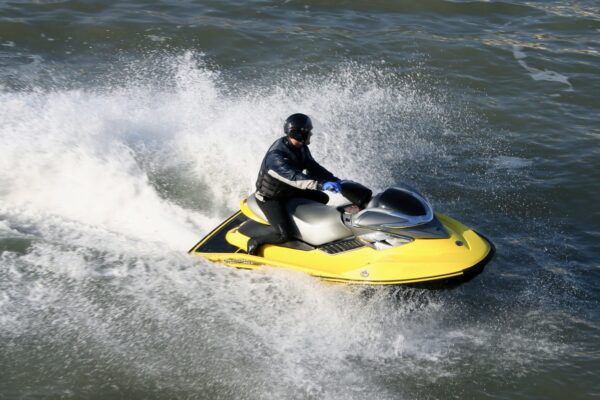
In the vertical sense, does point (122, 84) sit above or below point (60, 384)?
above

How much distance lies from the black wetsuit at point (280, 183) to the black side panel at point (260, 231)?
0.17ft

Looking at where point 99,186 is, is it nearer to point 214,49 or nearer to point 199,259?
point 199,259

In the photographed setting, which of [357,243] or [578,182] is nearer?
[357,243]

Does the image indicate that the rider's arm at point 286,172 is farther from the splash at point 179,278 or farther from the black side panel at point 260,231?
the splash at point 179,278

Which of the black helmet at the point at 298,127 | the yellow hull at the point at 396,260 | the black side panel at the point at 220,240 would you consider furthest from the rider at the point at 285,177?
the black side panel at the point at 220,240

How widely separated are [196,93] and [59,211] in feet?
13.1

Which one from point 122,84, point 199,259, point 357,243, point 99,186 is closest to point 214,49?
point 122,84

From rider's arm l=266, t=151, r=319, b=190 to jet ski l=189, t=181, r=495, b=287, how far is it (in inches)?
14.5

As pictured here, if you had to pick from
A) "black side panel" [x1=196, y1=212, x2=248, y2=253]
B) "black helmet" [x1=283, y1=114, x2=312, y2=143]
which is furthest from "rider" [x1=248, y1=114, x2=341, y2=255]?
"black side panel" [x1=196, y1=212, x2=248, y2=253]

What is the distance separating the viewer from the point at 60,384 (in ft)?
21.4

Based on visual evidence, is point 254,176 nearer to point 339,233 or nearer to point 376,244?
point 339,233

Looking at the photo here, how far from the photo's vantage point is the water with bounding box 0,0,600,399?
691 cm

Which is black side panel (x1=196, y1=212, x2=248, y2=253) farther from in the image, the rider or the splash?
the rider

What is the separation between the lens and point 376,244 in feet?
24.2
